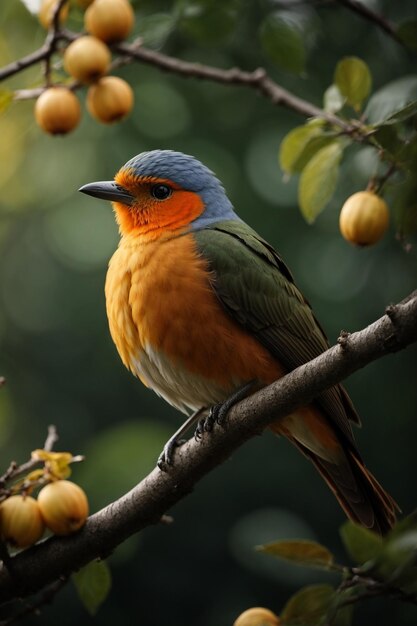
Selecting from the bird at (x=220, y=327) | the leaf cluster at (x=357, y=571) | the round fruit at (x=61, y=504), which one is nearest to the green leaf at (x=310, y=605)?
the leaf cluster at (x=357, y=571)

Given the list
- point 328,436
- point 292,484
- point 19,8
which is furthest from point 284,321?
point 292,484

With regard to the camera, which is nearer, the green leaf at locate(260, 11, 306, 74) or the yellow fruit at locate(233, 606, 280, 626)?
the yellow fruit at locate(233, 606, 280, 626)

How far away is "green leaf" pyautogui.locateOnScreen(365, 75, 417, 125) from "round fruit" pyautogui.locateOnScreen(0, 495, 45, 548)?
6.11ft

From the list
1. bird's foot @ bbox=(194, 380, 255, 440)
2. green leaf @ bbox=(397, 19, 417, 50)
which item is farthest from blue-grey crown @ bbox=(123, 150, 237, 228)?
green leaf @ bbox=(397, 19, 417, 50)

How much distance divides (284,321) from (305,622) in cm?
173

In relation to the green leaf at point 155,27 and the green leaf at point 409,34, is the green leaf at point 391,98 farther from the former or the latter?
the green leaf at point 155,27

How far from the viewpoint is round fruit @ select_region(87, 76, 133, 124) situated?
12.0ft

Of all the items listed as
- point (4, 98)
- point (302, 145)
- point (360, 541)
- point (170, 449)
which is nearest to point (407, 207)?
point (360, 541)

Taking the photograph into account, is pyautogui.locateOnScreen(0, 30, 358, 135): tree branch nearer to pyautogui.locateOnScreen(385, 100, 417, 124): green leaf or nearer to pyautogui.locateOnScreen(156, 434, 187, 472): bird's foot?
pyautogui.locateOnScreen(385, 100, 417, 124): green leaf

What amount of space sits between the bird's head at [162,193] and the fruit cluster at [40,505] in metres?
1.48

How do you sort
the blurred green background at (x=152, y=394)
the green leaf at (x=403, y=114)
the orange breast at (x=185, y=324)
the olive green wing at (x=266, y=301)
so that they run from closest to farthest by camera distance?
the green leaf at (x=403, y=114)
the orange breast at (x=185, y=324)
the olive green wing at (x=266, y=301)
the blurred green background at (x=152, y=394)

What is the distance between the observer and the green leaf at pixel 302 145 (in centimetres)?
344

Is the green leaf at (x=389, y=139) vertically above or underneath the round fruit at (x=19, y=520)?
above

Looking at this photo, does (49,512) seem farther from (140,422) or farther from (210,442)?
(140,422)
